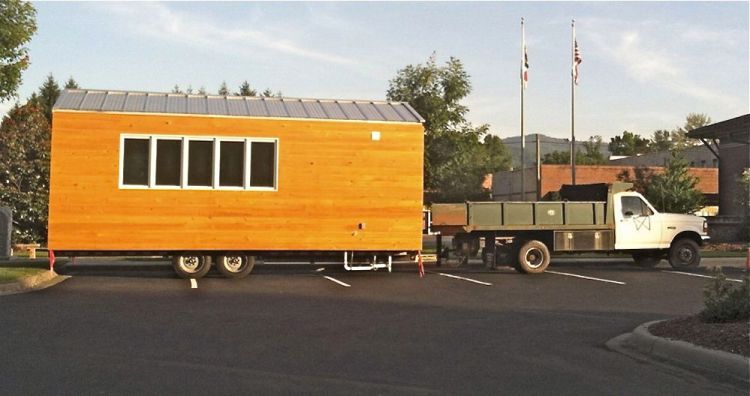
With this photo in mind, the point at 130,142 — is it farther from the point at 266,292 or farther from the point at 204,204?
the point at 266,292

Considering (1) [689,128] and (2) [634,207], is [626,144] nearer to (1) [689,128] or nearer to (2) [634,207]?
(1) [689,128]

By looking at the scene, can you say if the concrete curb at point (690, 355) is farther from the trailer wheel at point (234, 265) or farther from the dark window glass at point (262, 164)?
the trailer wheel at point (234, 265)

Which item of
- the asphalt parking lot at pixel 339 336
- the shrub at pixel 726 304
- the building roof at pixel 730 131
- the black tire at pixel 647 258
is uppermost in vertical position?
the building roof at pixel 730 131

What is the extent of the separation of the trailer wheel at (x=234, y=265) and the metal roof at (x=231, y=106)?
10.6 ft

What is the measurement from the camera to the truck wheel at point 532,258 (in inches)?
775

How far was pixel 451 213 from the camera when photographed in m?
19.3

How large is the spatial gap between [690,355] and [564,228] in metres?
11.9

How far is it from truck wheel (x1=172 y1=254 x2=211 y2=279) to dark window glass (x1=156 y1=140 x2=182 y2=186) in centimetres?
175

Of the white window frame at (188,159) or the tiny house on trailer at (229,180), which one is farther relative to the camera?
the white window frame at (188,159)

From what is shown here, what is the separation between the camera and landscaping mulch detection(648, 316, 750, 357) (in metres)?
8.05

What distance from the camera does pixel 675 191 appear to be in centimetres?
3775

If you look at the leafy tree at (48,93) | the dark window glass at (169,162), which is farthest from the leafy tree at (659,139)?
the dark window glass at (169,162)

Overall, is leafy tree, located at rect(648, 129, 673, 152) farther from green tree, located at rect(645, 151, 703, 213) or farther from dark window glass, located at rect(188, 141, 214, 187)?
dark window glass, located at rect(188, 141, 214, 187)

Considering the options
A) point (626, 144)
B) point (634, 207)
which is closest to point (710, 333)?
point (634, 207)
